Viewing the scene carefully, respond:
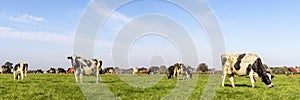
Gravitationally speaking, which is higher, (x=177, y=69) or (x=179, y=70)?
(x=177, y=69)

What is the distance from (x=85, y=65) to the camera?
2936cm

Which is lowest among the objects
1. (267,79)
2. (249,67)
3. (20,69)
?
(267,79)

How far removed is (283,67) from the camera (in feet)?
329

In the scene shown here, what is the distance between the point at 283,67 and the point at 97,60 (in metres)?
85.0

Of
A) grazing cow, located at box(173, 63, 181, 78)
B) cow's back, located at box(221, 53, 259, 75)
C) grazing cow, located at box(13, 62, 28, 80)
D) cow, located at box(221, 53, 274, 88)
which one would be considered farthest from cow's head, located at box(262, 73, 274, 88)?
grazing cow, located at box(13, 62, 28, 80)

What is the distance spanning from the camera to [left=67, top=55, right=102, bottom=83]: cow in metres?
28.4

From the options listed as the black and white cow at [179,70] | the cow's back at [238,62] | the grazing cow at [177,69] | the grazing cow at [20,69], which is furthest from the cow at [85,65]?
the grazing cow at [177,69]

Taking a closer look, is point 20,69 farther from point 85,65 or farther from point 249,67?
point 249,67

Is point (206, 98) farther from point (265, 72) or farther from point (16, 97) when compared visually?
point (265, 72)

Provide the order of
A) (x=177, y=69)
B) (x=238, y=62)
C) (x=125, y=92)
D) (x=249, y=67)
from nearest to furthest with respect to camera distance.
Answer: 1. (x=125, y=92)
2. (x=249, y=67)
3. (x=238, y=62)
4. (x=177, y=69)

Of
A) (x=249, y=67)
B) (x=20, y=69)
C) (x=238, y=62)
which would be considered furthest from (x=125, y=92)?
(x=20, y=69)

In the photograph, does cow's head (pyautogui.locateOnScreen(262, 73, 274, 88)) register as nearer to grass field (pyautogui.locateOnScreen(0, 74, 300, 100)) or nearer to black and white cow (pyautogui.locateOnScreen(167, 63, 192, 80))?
grass field (pyautogui.locateOnScreen(0, 74, 300, 100))

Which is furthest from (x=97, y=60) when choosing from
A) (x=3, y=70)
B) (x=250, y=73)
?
(x=3, y=70)

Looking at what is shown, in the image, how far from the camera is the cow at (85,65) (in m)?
28.4
